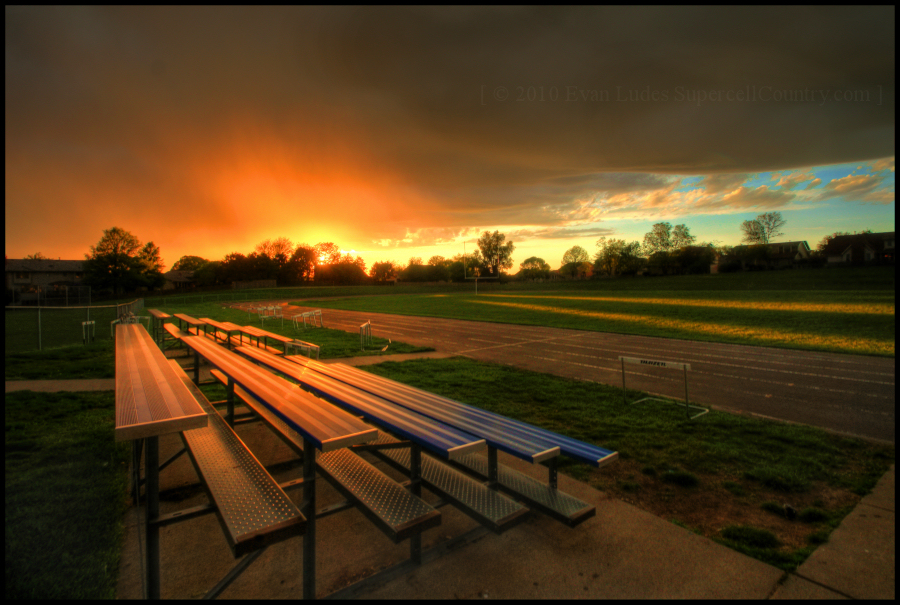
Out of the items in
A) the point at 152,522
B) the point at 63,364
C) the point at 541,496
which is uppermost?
the point at 152,522

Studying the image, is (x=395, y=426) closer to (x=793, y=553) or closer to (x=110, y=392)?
(x=793, y=553)

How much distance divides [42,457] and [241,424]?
172cm

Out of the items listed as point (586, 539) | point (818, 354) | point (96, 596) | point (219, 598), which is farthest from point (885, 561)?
point (818, 354)

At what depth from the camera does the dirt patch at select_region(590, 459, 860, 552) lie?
2961mm

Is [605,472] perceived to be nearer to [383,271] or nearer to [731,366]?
Result: [731,366]

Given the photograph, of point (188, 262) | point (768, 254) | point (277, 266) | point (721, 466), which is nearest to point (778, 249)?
point (768, 254)

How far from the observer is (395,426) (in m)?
2.56

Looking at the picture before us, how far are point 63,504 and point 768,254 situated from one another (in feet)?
231

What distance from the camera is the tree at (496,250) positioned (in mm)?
114500

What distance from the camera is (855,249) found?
1506 inches

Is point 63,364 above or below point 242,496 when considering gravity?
below

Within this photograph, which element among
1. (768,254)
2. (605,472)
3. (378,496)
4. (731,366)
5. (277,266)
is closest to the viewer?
(378,496)

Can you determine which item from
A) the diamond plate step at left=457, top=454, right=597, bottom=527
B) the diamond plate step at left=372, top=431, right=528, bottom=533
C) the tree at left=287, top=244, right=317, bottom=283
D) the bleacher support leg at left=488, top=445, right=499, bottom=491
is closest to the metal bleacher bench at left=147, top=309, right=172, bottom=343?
the diamond plate step at left=372, top=431, right=528, bottom=533

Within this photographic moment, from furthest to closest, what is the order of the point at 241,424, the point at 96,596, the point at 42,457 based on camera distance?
the point at 241,424 < the point at 42,457 < the point at 96,596
